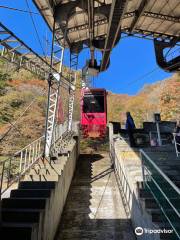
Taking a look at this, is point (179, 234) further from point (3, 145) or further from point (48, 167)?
point (3, 145)

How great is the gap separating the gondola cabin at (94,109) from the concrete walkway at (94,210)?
4.60 meters

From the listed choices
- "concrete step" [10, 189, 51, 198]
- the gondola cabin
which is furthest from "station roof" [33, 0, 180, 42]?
"concrete step" [10, 189, 51, 198]

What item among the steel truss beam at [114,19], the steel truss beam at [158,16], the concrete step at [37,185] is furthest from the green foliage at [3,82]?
the concrete step at [37,185]

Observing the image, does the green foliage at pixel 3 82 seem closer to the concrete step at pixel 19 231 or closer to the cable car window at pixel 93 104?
the cable car window at pixel 93 104

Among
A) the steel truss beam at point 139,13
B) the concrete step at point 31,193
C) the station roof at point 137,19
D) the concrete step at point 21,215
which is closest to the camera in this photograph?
the concrete step at point 21,215

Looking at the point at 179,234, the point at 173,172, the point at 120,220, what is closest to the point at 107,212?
the point at 120,220

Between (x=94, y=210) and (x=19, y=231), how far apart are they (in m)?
4.30

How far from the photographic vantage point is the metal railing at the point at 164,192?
386 cm

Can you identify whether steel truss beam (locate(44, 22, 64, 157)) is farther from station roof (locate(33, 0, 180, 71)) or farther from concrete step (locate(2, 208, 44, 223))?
concrete step (locate(2, 208, 44, 223))

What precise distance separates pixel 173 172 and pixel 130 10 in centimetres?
943

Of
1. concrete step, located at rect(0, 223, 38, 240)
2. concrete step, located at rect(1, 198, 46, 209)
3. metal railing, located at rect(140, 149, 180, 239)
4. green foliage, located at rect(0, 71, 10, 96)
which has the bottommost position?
concrete step, located at rect(0, 223, 38, 240)

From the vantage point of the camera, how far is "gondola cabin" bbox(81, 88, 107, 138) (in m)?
17.5

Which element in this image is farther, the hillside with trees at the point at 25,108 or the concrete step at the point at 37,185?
the hillside with trees at the point at 25,108

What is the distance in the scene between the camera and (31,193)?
682cm
